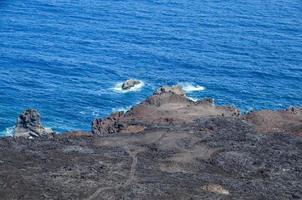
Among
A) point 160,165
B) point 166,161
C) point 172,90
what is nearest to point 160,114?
point 172,90

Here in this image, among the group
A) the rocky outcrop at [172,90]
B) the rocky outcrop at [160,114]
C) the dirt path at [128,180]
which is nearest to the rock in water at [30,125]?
the rocky outcrop at [160,114]

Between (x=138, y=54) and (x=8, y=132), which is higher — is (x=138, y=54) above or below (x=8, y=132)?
above

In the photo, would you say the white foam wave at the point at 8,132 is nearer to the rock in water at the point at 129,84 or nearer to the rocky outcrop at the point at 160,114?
the rocky outcrop at the point at 160,114

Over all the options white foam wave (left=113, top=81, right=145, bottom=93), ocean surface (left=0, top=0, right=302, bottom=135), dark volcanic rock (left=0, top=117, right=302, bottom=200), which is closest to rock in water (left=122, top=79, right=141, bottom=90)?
white foam wave (left=113, top=81, right=145, bottom=93)

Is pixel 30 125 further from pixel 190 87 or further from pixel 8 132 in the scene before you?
pixel 190 87

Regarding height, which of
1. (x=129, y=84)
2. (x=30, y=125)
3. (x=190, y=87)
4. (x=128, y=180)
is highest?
(x=128, y=180)

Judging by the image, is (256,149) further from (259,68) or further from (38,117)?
(259,68)

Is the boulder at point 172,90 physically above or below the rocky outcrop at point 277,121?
below
